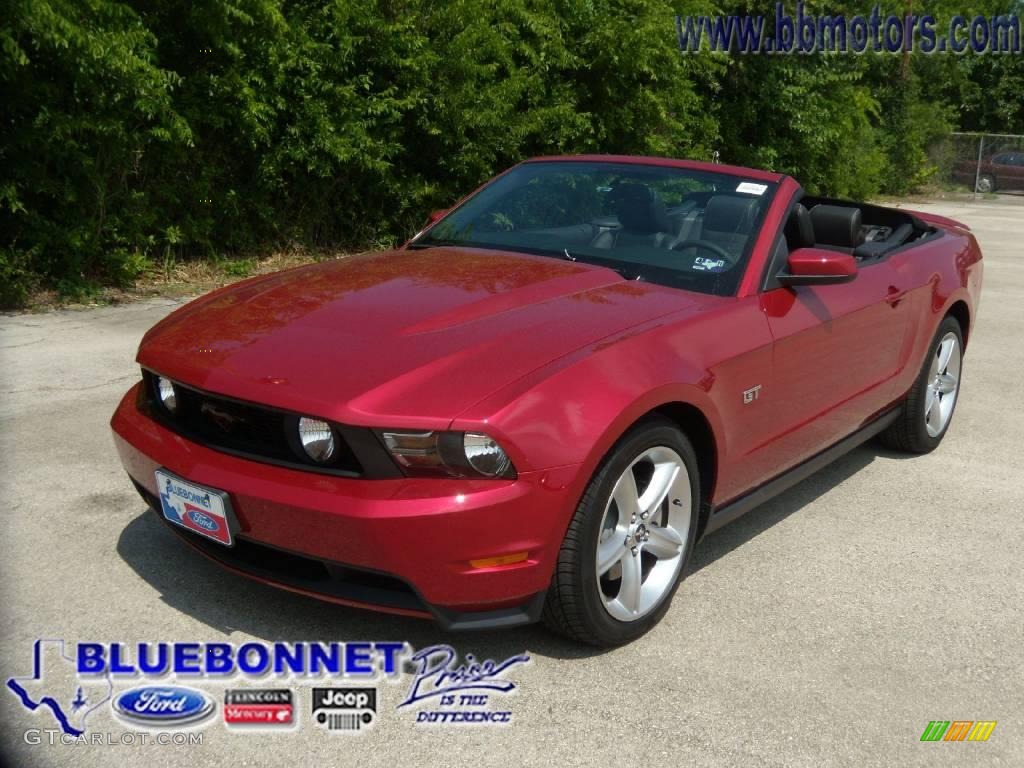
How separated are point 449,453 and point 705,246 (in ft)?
5.79

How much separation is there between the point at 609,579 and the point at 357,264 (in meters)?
1.74

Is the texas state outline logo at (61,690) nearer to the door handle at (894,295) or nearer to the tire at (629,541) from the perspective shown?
the tire at (629,541)

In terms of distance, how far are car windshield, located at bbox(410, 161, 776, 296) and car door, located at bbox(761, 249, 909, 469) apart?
296 millimetres

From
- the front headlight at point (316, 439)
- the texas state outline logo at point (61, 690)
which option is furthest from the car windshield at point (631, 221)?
the texas state outline logo at point (61, 690)

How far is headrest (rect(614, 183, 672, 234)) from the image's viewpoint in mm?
4473

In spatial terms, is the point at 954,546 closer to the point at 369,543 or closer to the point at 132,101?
the point at 369,543

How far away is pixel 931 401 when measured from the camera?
571cm

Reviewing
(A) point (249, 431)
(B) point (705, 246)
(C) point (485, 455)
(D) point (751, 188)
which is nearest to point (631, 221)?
(B) point (705, 246)

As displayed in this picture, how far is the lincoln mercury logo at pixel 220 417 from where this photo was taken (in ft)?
10.8

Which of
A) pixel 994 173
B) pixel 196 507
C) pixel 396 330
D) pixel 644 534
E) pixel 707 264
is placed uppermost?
pixel 707 264

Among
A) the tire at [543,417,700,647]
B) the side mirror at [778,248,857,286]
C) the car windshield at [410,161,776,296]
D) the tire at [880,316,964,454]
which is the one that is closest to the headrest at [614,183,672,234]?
the car windshield at [410,161,776,296]

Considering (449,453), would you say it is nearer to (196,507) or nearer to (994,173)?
(196,507)

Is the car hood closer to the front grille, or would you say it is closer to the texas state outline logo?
the front grille

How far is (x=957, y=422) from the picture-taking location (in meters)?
6.42
